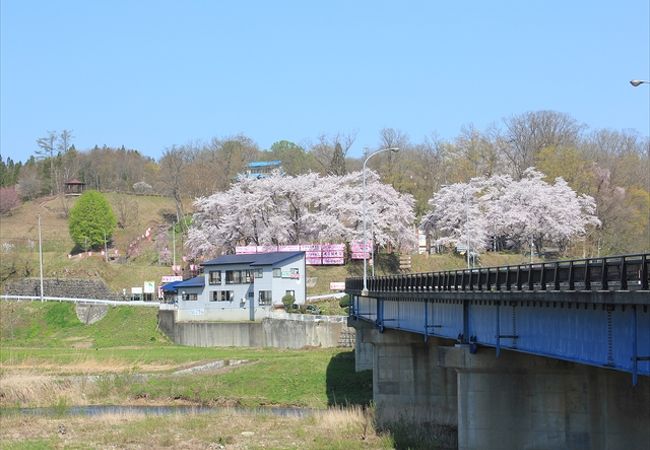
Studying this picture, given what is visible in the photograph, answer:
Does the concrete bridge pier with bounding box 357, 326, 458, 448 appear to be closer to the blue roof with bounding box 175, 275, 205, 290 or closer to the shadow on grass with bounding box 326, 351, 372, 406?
the shadow on grass with bounding box 326, 351, 372, 406

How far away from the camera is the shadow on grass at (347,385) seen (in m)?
57.6

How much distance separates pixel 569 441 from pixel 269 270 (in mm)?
60884

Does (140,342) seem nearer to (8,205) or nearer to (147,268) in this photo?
(147,268)

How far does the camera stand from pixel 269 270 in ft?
304

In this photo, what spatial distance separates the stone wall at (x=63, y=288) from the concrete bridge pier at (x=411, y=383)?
6661 centimetres

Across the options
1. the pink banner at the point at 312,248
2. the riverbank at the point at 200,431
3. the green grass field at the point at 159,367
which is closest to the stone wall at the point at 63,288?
the green grass field at the point at 159,367

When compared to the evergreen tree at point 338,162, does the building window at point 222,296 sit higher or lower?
lower

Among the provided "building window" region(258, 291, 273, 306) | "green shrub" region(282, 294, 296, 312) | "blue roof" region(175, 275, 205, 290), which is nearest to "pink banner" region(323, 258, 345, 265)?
"blue roof" region(175, 275, 205, 290)

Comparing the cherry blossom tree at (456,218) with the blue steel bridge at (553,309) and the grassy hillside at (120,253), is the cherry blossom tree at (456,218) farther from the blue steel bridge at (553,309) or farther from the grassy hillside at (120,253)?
the blue steel bridge at (553,309)

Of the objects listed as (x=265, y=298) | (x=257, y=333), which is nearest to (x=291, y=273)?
(x=265, y=298)

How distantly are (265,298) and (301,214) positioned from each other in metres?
28.6

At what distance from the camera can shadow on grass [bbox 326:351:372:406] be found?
2266 inches

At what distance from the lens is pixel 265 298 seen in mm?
93125

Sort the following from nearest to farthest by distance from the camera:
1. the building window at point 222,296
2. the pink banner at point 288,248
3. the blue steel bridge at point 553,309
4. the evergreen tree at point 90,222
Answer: the blue steel bridge at point 553,309, the building window at point 222,296, the pink banner at point 288,248, the evergreen tree at point 90,222
